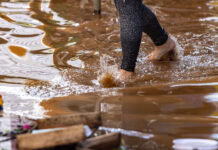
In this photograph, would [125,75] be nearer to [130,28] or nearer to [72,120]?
[130,28]

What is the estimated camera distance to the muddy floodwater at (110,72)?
63.6 inches

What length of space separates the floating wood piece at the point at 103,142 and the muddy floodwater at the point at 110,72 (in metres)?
0.06

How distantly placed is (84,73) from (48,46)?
1.95 feet

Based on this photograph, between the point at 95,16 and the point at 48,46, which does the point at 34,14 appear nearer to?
the point at 95,16

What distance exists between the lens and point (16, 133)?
1485mm

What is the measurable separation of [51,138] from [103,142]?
0.20 meters

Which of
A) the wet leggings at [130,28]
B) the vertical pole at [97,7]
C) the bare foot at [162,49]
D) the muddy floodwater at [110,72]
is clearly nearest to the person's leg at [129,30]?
the wet leggings at [130,28]

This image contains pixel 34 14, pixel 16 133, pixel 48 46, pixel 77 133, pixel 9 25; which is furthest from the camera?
pixel 34 14

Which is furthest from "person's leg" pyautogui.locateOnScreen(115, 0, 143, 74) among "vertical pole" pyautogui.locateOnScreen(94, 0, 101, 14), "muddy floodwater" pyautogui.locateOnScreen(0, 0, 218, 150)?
"vertical pole" pyautogui.locateOnScreen(94, 0, 101, 14)

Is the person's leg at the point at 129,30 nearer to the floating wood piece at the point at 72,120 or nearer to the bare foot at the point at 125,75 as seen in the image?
the bare foot at the point at 125,75

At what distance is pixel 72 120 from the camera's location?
1517mm

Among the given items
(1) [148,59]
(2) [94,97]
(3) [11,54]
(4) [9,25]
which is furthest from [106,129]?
(4) [9,25]

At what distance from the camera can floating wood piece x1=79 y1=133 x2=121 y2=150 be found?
1376 mm

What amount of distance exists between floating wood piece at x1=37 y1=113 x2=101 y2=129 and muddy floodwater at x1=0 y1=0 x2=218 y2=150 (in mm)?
57
